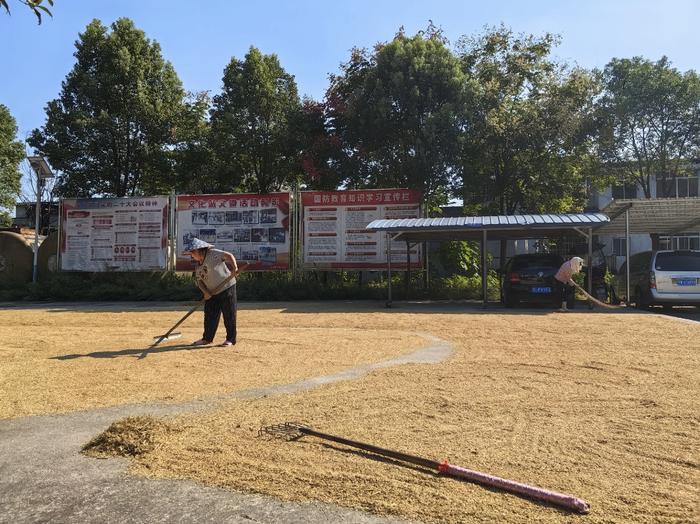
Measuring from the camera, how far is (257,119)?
20016 millimetres

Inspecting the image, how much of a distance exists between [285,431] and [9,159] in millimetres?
36776

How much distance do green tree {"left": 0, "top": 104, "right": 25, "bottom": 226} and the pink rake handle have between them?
3746 centimetres

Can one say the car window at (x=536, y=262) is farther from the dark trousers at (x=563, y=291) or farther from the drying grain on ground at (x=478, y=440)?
the drying grain on ground at (x=478, y=440)

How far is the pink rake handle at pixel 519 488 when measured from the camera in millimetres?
2869

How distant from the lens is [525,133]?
1852 cm

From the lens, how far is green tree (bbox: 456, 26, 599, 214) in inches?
726

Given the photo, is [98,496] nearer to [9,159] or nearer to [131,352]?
[131,352]

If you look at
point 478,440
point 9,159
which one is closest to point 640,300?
point 478,440

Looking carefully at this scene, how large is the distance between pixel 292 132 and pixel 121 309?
840 cm

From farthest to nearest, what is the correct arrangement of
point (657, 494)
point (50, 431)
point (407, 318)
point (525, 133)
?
point (525, 133) < point (407, 318) < point (50, 431) < point (657, 494)

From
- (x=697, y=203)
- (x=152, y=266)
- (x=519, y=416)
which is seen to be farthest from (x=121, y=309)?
(x=697, y=203)

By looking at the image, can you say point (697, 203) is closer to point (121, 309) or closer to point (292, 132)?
point (292, 132)

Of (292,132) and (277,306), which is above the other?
(292,132)

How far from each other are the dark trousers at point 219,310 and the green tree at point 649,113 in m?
20.2
